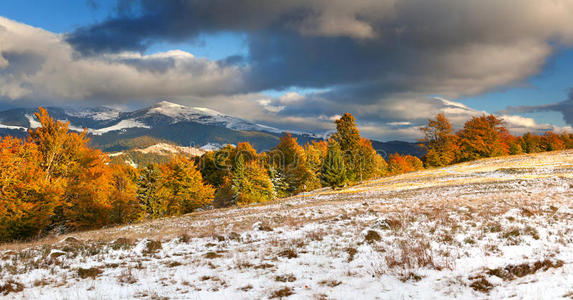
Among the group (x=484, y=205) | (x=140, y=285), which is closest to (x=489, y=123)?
(x=484, y=205)

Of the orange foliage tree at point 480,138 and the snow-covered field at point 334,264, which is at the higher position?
the orange foliage tree at point 480,138

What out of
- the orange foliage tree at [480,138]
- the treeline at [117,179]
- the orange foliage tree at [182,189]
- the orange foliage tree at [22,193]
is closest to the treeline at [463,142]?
the orange foliage tree at [480,138]

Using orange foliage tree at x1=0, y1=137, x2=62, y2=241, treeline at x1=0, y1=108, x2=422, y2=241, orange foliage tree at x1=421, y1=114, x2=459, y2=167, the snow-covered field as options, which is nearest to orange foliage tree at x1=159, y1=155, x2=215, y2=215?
treeline at x1=0, y1=108, x2=422, y2=241

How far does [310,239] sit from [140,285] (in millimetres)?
7514

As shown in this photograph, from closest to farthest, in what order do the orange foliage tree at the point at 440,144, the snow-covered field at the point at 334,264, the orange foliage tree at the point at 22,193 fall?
1. the snow-covered field at the point at 334,264
2. the orange foliage tree at the point at 22,193
3. the orange foliage tree at the point at 440,144

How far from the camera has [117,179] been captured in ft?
162

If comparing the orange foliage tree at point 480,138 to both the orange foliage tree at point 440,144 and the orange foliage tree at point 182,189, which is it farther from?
the orange foliage tree at point 182,189

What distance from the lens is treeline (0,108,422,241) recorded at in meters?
25.8

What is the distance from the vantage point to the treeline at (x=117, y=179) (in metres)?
25.8

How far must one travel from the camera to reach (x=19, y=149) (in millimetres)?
27734

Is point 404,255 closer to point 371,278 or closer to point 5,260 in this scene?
point 371,278

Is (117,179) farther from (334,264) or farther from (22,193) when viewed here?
(334,264)

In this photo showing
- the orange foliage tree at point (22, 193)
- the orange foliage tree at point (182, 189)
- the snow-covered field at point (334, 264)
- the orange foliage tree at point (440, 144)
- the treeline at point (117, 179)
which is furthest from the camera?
the orange foliage tree at point (440, 144)

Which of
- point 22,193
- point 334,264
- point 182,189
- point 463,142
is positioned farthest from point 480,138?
point 22,193
